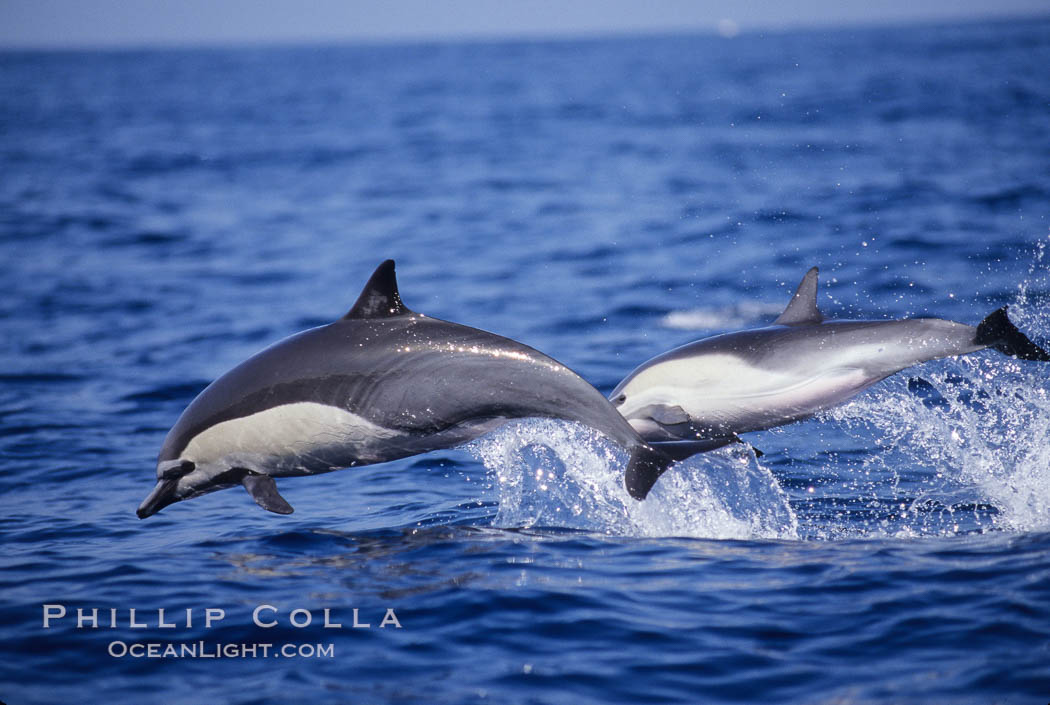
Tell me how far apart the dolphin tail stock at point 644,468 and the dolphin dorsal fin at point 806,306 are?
5.87ft

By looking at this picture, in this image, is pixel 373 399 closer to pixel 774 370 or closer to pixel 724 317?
pixel 774 370

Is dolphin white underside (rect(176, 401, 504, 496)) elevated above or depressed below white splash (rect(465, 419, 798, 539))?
above

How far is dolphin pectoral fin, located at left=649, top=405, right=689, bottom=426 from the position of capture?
25.1ft

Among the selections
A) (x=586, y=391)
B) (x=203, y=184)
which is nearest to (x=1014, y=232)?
(x=586, y=391)

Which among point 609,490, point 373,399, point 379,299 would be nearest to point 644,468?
point 609,490

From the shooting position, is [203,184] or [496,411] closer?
[496,411]

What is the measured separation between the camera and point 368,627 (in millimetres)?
6004

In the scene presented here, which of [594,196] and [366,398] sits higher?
[594,196]

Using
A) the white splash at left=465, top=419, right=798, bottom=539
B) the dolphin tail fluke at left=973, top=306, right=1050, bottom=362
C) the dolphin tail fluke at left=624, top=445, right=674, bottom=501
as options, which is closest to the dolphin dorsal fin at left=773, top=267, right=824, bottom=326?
the white splash at left=465, top=419, right=798, bottom=539

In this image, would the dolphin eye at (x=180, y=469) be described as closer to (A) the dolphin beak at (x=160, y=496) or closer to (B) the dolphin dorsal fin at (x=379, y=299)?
(A) the dolphin beak at (x=160, y=496)

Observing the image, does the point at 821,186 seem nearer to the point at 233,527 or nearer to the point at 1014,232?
the point at 1014,232

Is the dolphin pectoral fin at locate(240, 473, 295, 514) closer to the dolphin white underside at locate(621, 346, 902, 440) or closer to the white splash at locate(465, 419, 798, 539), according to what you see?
the white splash at locate(465, 419, 798, 539)

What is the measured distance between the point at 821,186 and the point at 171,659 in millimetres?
19736

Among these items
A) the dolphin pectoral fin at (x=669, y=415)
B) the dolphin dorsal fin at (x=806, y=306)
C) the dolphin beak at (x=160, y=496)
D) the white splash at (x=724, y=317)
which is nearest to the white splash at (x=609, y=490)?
the dolphin pectoral fin at (x=669, y=415)
